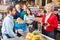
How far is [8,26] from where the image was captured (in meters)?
1.94

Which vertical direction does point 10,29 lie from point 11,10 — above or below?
below

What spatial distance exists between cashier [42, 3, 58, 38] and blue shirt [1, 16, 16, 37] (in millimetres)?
339

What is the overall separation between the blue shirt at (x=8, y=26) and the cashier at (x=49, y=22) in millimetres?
339

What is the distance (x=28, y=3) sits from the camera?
1941mm

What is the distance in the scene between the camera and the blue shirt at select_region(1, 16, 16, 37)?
6.28ft

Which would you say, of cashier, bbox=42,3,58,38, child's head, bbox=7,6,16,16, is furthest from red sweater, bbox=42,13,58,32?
child's head, bbox=7,6,16,16

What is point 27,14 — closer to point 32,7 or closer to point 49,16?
point 32,7

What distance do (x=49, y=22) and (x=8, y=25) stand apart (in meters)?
0.44

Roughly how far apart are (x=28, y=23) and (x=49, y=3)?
312mm

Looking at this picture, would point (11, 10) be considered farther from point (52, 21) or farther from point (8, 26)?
point (52, 21)

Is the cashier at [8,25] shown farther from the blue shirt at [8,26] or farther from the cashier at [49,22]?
Result: the cashier at [49,22]

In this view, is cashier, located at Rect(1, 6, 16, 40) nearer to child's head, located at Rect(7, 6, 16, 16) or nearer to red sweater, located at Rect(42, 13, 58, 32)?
child's head, located at Rect(7, 6, 16, 16)

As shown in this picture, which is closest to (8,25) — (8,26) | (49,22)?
(8,26)

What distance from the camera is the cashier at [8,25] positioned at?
1.91 m
